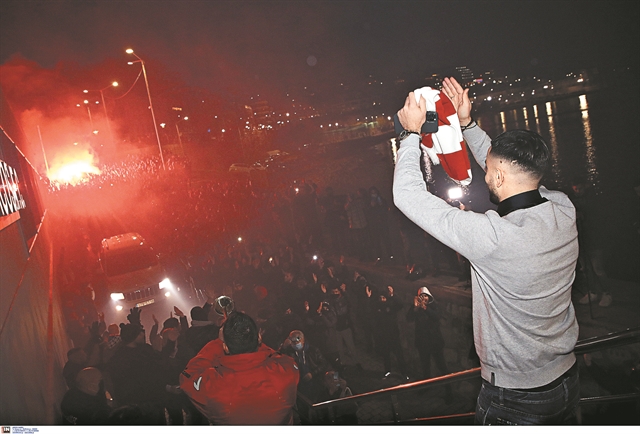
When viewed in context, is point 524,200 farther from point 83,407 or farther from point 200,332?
point 200,332

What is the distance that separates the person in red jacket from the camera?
6.13 ft

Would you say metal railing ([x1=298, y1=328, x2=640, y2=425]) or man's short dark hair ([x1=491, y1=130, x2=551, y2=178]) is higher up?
man's short dark hair ([x1=491, y1=130, x2=551, y2=178])

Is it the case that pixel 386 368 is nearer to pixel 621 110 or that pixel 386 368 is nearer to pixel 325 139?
pixel 325 139

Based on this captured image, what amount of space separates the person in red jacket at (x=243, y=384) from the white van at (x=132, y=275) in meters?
7.02

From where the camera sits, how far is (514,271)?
1.35 m

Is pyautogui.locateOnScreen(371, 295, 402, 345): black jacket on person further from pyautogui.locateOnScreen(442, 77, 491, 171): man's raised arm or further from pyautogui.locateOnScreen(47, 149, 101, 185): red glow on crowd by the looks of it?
pyautogui.locateOnScreen(47, 149, 101, 185): red glow on crowd

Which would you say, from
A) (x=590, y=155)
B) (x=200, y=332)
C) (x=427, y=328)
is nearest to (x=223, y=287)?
(x=200, y=332)

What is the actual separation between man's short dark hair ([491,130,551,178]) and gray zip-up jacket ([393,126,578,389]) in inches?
4.8

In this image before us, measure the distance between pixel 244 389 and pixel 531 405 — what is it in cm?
111

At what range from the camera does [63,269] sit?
923 cm

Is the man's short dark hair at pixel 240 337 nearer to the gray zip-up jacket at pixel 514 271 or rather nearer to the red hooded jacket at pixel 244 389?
the red hooded jacket at pixel 244 389

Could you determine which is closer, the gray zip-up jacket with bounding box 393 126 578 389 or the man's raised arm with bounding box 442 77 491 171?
the gray zip-up jacket with bounding box 393 126 578 389

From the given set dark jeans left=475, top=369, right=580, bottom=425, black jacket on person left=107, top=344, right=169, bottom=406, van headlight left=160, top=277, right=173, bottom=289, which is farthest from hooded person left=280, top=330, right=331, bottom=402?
van headlight left=160, top=277, right=173, bottom=289

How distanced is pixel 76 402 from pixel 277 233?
31.0 feet
